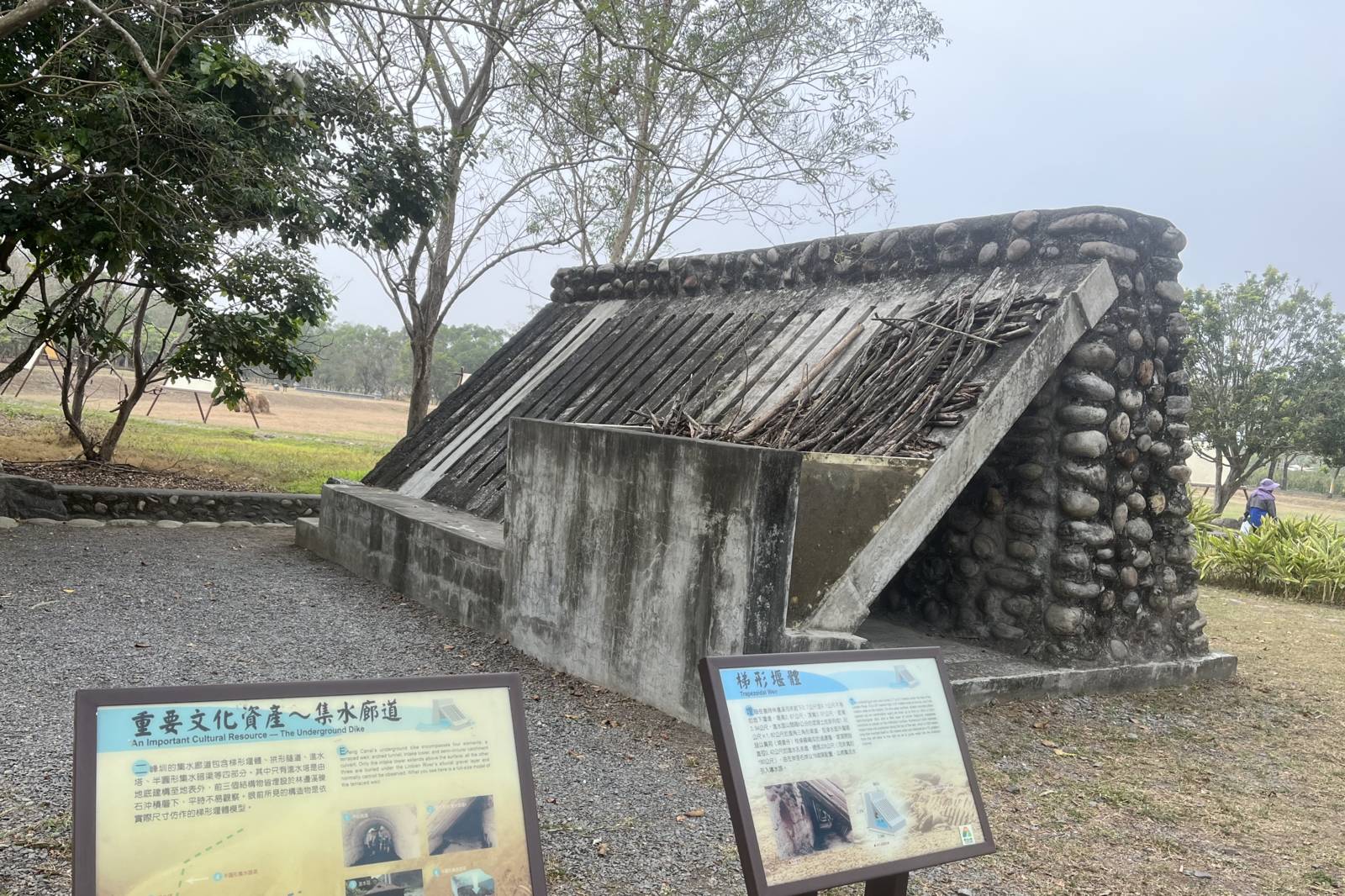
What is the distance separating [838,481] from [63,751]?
3.80 metres

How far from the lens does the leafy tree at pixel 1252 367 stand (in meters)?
24.5

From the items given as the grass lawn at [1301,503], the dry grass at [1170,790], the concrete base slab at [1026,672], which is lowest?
the dry grass at [1170,790]

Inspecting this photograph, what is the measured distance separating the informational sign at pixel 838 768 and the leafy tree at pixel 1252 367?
24.5 metres

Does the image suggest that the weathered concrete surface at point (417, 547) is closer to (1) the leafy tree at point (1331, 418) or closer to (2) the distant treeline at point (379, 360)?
(1) the leafy tree at point (1331, 418)

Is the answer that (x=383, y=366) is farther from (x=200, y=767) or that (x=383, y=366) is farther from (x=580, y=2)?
(x=200, y=767)

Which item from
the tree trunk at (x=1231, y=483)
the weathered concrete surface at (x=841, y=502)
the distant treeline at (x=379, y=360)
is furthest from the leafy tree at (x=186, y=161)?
the distant treeline at (x=379, y=360)

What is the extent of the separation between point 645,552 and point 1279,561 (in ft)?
34.0

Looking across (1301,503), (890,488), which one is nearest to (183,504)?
(890,488)

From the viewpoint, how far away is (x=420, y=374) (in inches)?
587

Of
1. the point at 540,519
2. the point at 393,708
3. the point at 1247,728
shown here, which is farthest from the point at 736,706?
the point at 1247,728

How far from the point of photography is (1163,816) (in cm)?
458

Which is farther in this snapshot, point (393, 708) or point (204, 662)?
point (204, 662)

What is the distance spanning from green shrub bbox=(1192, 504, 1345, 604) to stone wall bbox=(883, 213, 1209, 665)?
5.84 meters

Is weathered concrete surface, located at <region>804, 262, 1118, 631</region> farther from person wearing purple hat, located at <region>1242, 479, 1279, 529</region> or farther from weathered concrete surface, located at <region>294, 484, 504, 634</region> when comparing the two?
person wearing purple hat, located at <region>1242, 479, 1279, 529</region>
